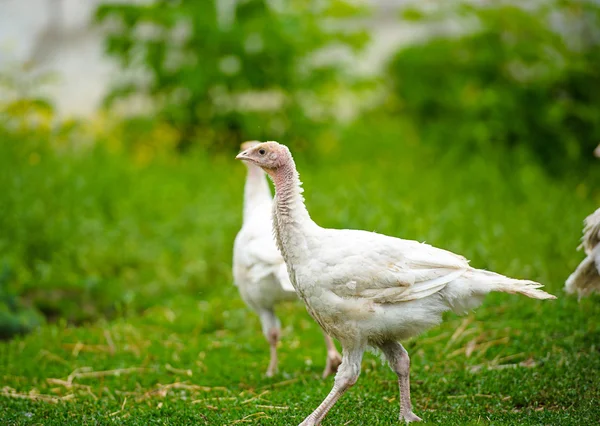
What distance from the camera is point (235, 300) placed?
27.0ft

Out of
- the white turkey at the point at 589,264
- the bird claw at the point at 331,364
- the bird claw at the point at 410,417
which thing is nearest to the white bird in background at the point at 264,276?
the bird claw at the point at 331,364

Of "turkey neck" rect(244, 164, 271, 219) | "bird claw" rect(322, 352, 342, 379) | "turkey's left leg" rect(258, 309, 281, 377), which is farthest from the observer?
"turkey neck" rect(244, 164, 271, 219)

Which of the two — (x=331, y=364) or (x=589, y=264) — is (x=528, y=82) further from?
(x=331, y=364)

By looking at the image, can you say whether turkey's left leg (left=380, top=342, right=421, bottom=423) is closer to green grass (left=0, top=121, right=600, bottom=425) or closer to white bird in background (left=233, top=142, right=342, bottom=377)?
green grass (left=0, top=121, right=600, bottom=425)

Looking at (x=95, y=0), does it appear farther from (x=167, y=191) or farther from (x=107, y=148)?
(x=167, y=191)

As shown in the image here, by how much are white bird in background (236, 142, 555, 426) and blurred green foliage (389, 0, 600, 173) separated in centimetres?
766

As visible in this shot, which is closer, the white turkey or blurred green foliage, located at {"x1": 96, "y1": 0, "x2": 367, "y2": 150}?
the white turkey

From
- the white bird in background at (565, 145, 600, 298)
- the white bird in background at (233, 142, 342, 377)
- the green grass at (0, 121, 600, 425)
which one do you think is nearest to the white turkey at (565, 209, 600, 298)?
the white bird in background at (565, 145, 600, 298)

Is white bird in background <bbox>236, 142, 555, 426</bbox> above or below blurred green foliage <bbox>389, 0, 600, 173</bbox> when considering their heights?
below

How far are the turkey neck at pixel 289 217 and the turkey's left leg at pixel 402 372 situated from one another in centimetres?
86

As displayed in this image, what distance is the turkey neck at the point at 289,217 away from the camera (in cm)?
490

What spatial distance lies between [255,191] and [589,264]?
285 cm

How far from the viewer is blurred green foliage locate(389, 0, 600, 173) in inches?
483

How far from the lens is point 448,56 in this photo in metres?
13.4
